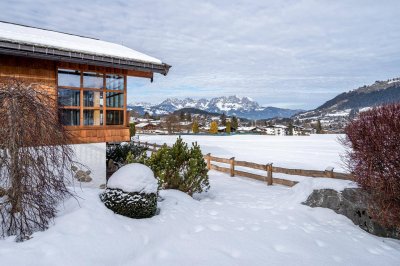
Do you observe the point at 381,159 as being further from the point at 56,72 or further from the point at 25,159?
the point at 56,72

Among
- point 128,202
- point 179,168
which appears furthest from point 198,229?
point 179,168

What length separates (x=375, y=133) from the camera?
647 cm

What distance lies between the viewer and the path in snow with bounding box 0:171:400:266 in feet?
14.7

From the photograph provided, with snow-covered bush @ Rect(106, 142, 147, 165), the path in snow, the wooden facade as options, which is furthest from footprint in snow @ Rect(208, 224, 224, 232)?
snow-covered bush @ Rect(106, 142, 147, 165)

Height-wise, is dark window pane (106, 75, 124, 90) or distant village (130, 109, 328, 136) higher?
dark window pane (106, 75, 124, 90)

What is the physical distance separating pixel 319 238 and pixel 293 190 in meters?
3.32

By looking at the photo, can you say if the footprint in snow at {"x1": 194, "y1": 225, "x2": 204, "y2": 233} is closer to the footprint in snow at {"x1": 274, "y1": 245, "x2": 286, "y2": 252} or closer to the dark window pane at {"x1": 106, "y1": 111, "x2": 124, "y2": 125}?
the footprint in snow at {"x1": 274, "y1": 245, "x2": 286, "y2": 252}

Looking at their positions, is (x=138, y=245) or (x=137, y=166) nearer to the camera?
(x=138, y=245)

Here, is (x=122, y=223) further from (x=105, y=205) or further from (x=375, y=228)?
(x=375, y=228)

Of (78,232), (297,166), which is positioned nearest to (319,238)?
(78,232)

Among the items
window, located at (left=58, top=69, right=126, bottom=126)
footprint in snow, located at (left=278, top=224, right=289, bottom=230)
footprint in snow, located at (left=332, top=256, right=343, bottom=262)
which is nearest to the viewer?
footprint in snow, located at (left=332, top=256, right=343, bottom=262)

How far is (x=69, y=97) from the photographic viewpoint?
390 inches

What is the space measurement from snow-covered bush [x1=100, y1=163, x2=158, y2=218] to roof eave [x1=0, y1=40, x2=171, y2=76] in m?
4.52

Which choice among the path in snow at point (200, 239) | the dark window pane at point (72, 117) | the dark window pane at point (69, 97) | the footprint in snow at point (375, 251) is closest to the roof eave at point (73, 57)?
the dark window pane at point (69, 97)
